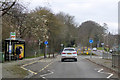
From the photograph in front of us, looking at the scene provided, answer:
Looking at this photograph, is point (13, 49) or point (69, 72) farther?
point (13, 49)

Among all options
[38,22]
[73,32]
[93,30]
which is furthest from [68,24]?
[38,22]

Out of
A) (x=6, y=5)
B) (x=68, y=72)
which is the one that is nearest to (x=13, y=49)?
(x=6, y=5)

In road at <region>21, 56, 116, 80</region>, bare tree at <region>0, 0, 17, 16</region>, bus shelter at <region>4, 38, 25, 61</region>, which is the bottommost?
road at <region>21, 56, 116, 80</region>

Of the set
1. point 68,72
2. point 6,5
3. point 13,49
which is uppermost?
point 6,5

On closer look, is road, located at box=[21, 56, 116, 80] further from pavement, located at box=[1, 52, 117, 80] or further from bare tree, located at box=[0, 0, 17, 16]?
bare tree, located at box=[0, 0, 17, 16]

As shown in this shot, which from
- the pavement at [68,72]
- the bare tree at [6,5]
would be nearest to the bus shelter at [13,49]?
the pavement at [68,72]

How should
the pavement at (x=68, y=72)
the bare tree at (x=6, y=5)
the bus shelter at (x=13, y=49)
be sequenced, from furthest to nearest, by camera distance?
the bus shelter at (x=13, y=49) < the bare tree at (x=6, y=5) < the pavement at (x=68, y=72)

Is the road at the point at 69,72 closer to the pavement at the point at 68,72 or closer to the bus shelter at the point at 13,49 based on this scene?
the pavement at the point at 68,72

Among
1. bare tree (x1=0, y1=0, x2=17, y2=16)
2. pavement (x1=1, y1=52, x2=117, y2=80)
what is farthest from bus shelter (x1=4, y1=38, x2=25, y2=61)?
bare tree (x1=0, y1=0, x2=17, y2=16)

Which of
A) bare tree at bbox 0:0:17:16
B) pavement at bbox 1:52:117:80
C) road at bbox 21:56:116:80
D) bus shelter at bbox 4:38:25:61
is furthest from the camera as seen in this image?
bus shelter at bbox 4:38:25:61

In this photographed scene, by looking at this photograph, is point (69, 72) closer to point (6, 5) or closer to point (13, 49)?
point (6, 5)

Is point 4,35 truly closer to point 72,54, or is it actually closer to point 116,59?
point 72,54

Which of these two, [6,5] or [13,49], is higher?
[6,5]

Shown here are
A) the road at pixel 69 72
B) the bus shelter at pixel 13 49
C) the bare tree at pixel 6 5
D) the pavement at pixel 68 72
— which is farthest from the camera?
the bus shelter at pixel 13 49
